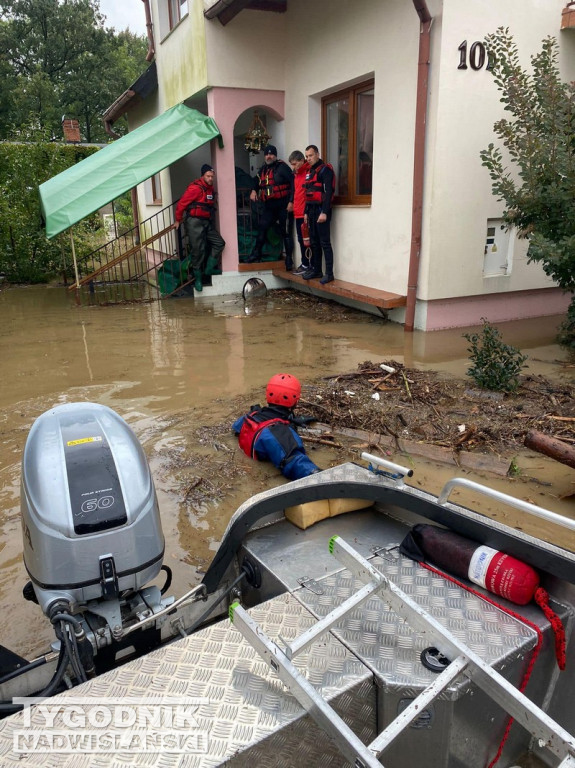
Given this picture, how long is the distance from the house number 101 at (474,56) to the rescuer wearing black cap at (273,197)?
3.80 m

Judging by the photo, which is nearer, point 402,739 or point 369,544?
point 402,739

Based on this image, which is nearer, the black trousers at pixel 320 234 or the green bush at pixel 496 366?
the green bush at pixel 496 366

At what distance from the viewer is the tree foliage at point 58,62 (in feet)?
115

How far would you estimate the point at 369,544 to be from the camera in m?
2.17

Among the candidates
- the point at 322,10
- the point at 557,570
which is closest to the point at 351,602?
the point at 557,570

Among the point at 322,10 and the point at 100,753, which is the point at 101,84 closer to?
the point at 322,10

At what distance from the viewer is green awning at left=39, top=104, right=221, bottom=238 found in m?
8.43

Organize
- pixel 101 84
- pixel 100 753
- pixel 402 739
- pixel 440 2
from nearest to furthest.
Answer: pixel 100 753 → pixel 402 739 → pixel 440 2 → pixel 101 84

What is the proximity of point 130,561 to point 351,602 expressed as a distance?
74cm

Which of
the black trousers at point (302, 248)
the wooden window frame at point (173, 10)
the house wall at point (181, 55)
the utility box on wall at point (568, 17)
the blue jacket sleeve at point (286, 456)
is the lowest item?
the blue jacket sleeve at point (286, 456)

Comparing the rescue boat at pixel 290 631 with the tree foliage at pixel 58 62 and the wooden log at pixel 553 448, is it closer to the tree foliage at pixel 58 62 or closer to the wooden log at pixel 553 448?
the wooden log at pixel 553 448

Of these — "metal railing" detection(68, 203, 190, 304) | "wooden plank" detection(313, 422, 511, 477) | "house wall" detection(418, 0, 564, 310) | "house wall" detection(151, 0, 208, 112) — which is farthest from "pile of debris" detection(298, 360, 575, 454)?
"house wall" detection(151, 0, 208, 112)

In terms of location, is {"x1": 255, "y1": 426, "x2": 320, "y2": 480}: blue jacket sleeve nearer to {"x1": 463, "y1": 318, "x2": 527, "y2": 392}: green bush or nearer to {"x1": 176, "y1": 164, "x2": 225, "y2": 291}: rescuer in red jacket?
{"x1": 463, "y1": 318, "x2": 527, "y2": 392}: green bush

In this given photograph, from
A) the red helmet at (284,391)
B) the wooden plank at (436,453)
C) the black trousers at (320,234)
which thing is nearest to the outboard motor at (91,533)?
the red helmet at (284,391)
